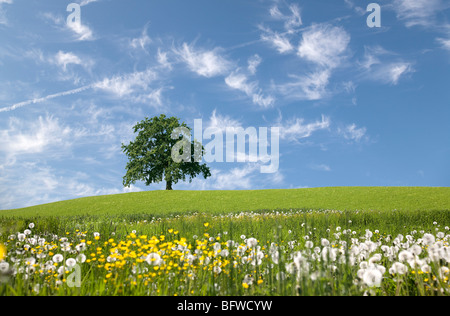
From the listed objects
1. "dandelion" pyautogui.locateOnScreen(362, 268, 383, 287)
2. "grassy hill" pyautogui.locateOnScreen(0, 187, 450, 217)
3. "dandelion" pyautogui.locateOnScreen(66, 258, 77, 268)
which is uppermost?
"grassy hill" pyautogui.locateOnScreen(0, 187, 450, 217)

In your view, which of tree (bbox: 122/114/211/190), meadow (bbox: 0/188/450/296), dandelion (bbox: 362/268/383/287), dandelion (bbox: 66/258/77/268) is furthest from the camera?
tree (bbox: 122/114/211/190)

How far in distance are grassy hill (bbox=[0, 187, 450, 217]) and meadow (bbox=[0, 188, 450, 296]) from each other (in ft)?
46.2

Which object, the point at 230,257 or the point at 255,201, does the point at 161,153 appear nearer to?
the point at 255,201

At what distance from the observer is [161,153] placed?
47375mm

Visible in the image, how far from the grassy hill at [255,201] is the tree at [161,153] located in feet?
26.2

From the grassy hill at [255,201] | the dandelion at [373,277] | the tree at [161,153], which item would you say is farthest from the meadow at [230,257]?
the tree at [161,153]

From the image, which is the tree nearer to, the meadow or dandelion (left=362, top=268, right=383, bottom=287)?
the meadow

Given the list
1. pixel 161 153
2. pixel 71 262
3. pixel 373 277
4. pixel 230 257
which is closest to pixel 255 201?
pixel 161 153

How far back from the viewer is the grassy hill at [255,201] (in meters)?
29.3

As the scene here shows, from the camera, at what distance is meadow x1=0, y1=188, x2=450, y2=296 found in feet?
12.1

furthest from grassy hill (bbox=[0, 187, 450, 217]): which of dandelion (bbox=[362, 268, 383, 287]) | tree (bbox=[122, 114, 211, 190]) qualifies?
dandelion (bbox=[362, 268, 383, 287])
